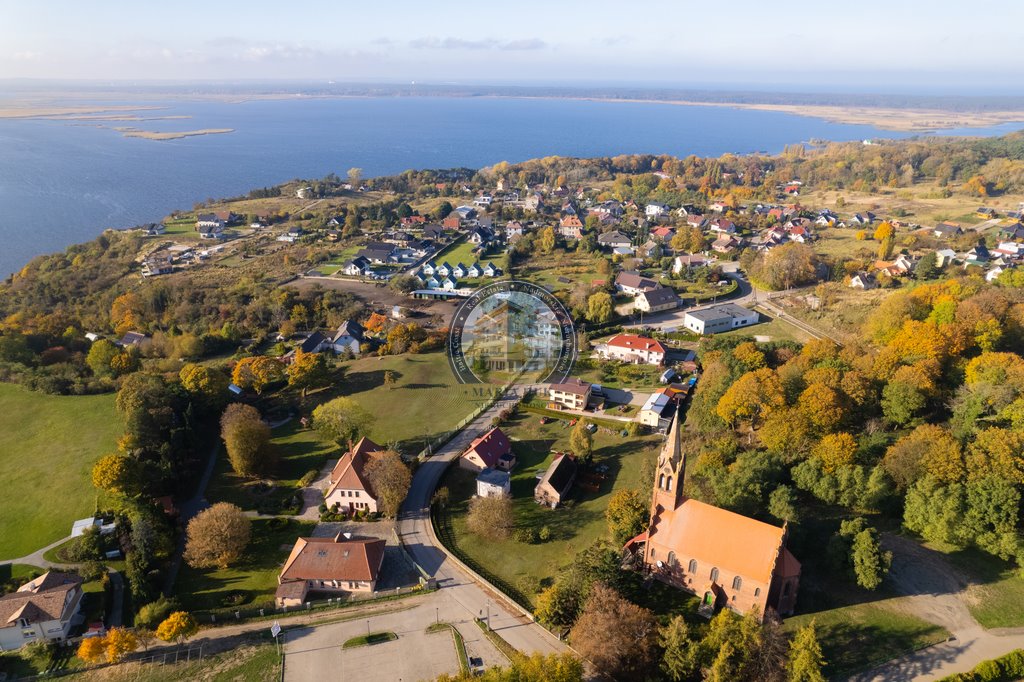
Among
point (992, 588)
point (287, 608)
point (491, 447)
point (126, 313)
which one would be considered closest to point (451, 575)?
point (287, 608)

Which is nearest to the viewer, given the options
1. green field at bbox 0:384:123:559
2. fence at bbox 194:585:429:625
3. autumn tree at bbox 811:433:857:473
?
fence at bbox 194:585:429:625

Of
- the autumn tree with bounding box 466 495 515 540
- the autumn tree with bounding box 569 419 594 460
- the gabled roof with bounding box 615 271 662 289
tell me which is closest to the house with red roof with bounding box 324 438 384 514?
the autumn tree with bounding box 466 495 515 540

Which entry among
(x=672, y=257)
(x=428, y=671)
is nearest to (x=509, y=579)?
(x=428, y=671)

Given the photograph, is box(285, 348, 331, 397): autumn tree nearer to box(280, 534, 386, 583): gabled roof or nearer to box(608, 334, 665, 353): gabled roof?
box(280, 534, 386, 583): gabled roof

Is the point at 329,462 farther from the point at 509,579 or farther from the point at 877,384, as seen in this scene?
the point at 877,384

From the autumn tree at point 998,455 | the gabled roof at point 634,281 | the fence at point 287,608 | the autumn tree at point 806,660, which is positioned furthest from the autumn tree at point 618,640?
the gabled roof at point 634,281

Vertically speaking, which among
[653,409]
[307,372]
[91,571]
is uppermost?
[307,372]

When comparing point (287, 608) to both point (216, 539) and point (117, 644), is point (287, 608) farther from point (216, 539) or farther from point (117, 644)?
point (117, 644)
